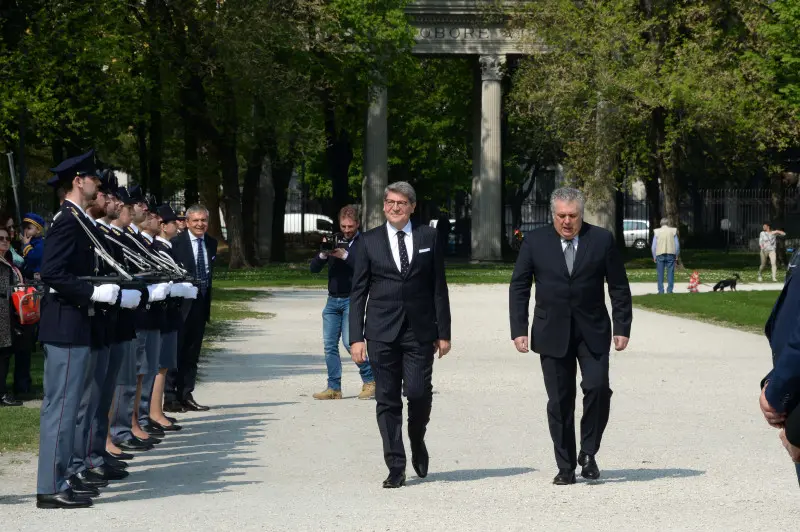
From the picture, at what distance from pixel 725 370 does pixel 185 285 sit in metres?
7.87

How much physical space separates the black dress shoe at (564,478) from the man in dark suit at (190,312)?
5.14 metres

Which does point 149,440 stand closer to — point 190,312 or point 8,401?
point 190,312

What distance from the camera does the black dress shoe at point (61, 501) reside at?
9.49 metres

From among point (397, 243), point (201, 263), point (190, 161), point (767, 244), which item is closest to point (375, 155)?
point (190, 161)

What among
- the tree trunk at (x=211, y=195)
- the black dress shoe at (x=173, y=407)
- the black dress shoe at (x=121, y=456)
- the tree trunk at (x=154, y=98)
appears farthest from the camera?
the tree trunk at (x=211, y=195)

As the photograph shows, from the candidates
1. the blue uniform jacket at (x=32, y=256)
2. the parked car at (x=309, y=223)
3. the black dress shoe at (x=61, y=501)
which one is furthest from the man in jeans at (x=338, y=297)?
the parked car at (x=309, y=223)

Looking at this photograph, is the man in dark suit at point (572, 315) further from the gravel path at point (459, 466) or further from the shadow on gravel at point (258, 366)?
the shadow on gravel at point (258, 366)

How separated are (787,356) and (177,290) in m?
8.36

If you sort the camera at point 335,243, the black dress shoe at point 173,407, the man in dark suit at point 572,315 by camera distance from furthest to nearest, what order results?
the camera at point 335,243
the black dress shoe at point 173,407
the man in dark suit at point 572,315

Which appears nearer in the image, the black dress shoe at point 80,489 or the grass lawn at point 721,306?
the black dress shoe at point 80,489

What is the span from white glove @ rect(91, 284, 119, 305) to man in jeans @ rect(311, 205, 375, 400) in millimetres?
5607

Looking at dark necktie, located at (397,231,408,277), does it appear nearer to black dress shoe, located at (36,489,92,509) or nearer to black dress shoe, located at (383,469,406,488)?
black dress shoe, located at (383,469,406,488)

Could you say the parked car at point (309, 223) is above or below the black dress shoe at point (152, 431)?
above

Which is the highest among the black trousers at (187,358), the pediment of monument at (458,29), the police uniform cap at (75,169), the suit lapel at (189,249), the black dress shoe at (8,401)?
the pediment of monument at (458,29)
